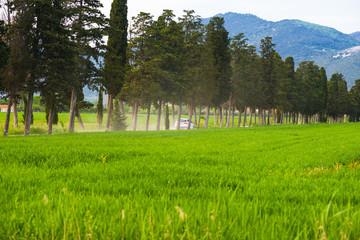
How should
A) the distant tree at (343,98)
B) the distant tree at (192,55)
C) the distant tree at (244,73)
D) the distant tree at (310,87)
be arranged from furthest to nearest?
the distant tree at (343,98), the distant tree at (310,87), the distant tree at (244,73), the distant tree at (192,55)

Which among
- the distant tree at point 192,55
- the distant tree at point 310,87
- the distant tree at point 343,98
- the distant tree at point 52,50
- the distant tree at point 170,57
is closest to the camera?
the distant tree at point 52,50

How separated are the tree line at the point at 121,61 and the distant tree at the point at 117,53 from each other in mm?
138

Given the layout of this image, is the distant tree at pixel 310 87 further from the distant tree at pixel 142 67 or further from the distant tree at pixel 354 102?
the distant tree at pixel 142 67

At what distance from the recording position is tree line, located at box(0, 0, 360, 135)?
76.9ft

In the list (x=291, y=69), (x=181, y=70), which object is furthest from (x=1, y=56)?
(x=291, y=69)

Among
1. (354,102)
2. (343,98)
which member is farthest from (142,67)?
(354,102)

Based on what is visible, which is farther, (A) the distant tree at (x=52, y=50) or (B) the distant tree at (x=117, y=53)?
(B) the distant tree at (x=117, y=53)

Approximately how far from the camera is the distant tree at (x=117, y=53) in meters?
34.0

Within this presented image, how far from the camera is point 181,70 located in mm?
38875

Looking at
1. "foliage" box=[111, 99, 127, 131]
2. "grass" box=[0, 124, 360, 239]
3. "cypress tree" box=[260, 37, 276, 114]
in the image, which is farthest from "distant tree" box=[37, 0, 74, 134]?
"cypress tree" box=[260, 37, 276, 114]

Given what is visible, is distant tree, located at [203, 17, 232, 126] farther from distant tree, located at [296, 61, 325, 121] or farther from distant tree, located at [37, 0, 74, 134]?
distant tree, located at [296, 61, 325, 121]

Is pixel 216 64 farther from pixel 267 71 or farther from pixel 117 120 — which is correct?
pixel 117 120

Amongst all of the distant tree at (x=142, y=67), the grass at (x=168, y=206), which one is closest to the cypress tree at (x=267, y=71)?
the distant tree at (x=142, y=67)

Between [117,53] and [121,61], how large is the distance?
1.30 m
